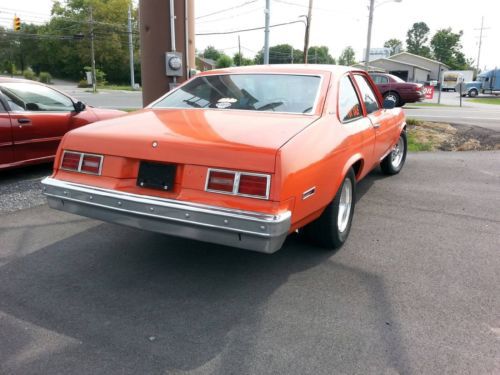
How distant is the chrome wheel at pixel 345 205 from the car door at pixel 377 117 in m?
0.95

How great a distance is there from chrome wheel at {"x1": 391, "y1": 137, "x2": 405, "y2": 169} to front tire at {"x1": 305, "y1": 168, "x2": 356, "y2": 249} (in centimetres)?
288

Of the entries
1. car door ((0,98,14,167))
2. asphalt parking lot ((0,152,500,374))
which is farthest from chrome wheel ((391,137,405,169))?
Result: car door ((0,98,14,167))

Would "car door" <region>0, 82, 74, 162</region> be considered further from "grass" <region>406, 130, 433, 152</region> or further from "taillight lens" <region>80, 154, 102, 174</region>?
"grass" <region>406, 130, 433, 152</region>

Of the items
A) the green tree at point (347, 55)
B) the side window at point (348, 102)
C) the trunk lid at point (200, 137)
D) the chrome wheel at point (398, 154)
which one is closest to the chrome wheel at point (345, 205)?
the side window at point (348, 102)

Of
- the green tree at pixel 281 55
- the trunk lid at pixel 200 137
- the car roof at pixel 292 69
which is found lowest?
the trunk lid at pixel 200 137

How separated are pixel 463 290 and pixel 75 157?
2982mm

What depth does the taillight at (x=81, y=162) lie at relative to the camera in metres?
3.14

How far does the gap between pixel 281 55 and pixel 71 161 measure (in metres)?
103

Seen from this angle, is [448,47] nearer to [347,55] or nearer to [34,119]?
[347,55]

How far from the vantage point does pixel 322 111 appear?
3.49m

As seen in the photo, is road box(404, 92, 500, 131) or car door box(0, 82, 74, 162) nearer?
car door box(0, 82, 74, 162)

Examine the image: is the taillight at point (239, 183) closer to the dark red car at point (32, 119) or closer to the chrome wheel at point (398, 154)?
the dark red car at point (32, 119)

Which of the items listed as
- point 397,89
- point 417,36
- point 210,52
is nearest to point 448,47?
point 417,36

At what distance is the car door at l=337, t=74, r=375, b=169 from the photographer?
12.4ft
